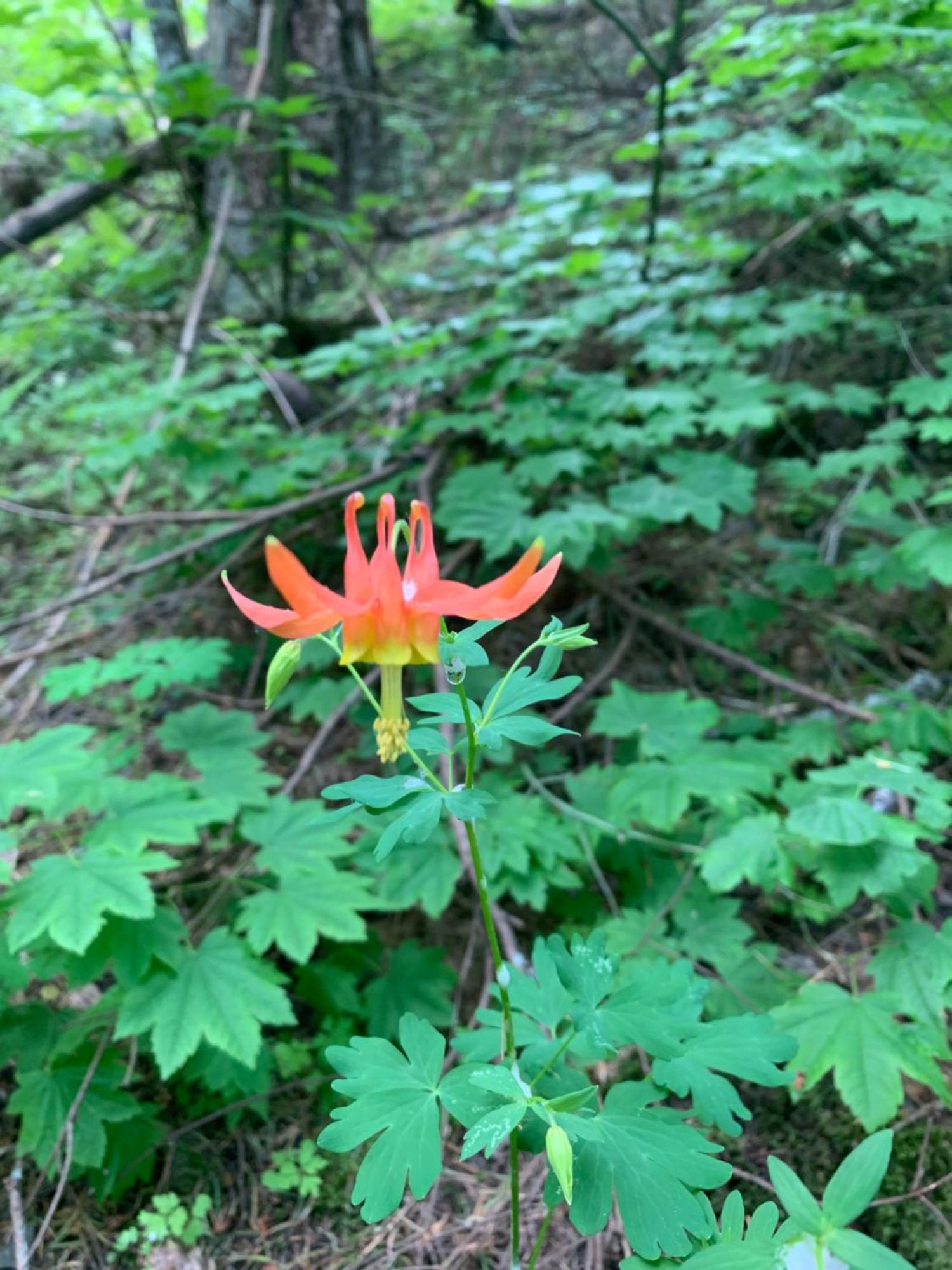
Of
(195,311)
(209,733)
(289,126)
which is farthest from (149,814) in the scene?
(289,126)

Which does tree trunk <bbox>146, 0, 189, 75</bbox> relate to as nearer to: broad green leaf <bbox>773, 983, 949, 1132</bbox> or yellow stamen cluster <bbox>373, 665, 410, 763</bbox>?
yellow stamen cluster <bbox>373, 665, 410, 763</bbox>

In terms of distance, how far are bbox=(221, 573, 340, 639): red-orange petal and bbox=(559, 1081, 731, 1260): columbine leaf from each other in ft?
2.10

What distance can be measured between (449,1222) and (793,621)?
2.52 m

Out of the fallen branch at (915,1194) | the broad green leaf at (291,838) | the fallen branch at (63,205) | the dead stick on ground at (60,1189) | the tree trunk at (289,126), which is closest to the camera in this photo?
the fallen branch at (915,1194)

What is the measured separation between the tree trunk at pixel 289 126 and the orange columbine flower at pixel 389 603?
358cm

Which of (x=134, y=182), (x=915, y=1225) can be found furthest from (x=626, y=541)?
(x=134, y=182)

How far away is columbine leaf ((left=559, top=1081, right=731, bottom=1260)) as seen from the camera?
0.84 metres

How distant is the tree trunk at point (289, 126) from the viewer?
4.13m

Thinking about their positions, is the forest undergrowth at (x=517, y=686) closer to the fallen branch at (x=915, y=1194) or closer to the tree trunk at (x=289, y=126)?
the fallen branch at (x=915, y=1194)

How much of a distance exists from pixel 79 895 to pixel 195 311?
2992mm

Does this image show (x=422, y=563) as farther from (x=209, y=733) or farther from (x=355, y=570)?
(x=209, y=733)

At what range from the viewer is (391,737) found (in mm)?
867

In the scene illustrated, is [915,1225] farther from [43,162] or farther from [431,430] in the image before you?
[43,162]

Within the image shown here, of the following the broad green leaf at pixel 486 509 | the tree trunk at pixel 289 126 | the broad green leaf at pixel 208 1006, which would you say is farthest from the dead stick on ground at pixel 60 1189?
the tree trunk at pixel 289 126
